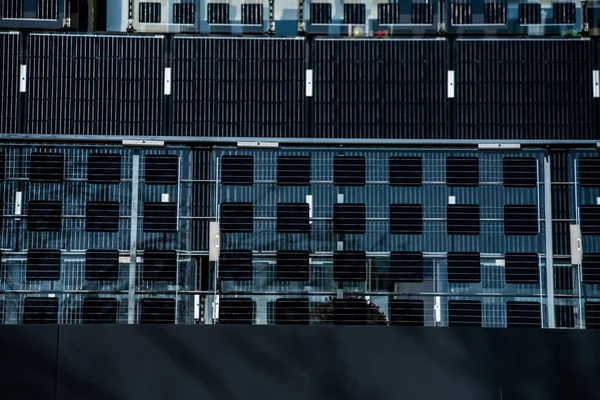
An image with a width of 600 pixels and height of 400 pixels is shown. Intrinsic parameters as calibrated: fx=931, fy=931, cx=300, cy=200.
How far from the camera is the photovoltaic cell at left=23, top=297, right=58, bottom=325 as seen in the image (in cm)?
854

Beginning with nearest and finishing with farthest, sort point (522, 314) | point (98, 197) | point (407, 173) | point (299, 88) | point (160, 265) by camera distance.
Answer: point (522, 314), point (98, 197), point (407, 173), point (160, 265), point (299, 88)

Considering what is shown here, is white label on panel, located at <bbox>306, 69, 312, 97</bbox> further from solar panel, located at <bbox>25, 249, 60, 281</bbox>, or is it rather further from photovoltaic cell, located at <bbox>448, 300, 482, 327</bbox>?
solar panel, located at <bbox>25, 249, 60, 281</bbox>

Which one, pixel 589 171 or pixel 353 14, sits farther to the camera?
pixel 353 14

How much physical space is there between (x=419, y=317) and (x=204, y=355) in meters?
3.69

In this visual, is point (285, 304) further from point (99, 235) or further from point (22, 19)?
point (22, 19)

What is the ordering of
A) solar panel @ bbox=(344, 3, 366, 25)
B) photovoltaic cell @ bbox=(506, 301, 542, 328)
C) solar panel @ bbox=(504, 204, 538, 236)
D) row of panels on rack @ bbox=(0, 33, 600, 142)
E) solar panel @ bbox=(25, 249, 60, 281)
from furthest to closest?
solar panel @ bbox=(344, 3, 366, 25) → row of panels on rack @ bbox=(0, 33, 600, 142) → solar panel @ bbox=(25, 249, 60, 281) → solar panel @ bbox=(504, 204, 538, 236) → photovoltaic cell @ bbox=(506, 301, 542, 328)

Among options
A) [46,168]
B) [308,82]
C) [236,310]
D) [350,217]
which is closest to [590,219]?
[350,217]

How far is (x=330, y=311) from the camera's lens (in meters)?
8.68

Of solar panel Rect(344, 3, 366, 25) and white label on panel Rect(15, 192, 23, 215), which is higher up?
solar panel Rect(344, 3, 366, 25)

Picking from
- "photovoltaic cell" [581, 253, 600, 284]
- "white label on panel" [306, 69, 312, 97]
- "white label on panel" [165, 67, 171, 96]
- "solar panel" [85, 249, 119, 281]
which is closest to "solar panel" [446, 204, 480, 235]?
"photovoltaic cell" [581, 253, 600, 284]

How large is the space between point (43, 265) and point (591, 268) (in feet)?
17.0

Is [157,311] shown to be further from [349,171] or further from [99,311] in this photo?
[349,171]

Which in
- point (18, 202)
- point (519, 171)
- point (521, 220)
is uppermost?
point (519, 171)

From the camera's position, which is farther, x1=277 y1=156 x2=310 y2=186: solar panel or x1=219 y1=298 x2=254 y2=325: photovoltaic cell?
x1=277 y1=156 x2=310 y2=186: solar panel
